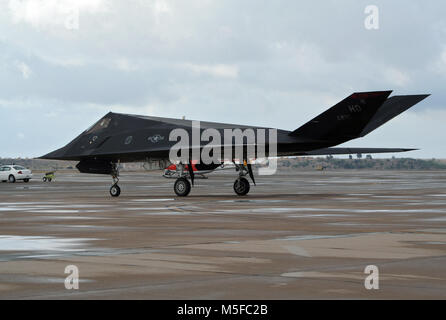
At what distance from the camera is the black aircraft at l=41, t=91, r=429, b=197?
28.3m

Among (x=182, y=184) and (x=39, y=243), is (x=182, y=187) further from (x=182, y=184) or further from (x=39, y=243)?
(x=39, y=243)

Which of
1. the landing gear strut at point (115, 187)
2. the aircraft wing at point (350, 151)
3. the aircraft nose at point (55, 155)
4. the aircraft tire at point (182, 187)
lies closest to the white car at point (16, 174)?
the aircraft nose at point (55, 155)

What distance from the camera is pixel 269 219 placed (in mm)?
18422

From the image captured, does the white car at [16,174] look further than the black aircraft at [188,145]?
Yes

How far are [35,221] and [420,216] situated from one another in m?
10.2

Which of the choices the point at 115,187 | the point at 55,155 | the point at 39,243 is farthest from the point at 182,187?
the point at 39,243

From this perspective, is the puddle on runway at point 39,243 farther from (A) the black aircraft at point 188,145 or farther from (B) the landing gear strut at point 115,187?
(B) the landing gear strut at point 115,187

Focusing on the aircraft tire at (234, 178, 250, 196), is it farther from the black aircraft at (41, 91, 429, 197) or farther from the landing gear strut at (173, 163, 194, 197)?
the landing gear strut at (173, 163, 194, 197)

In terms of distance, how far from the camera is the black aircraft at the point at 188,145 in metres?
28.3

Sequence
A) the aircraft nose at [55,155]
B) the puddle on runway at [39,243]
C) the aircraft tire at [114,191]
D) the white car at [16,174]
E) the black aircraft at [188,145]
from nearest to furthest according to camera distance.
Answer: the puddle on runway at [39,243], the black aircraft at [188,145], the aircraft tire at [114,191], the aircraft nose at [55,155], the white car at [16,174]

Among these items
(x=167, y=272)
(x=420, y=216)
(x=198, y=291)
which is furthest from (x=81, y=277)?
(x=420, y=216)

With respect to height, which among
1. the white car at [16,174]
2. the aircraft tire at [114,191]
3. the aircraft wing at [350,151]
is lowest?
the aircraft tire at [114,191]

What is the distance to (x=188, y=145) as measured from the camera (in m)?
31.0
